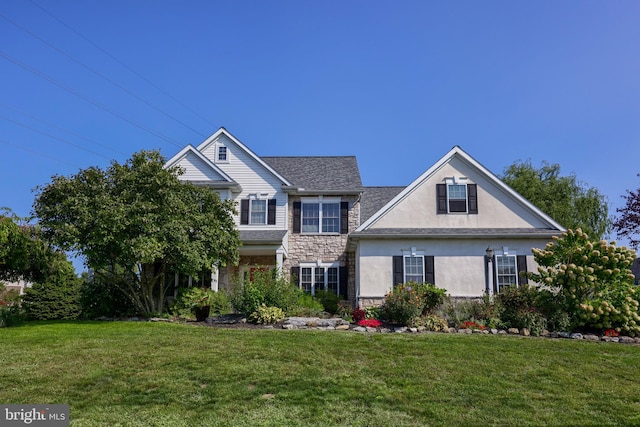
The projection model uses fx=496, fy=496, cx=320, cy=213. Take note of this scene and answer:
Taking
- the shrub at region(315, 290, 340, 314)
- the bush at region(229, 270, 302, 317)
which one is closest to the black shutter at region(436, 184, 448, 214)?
the shrub at region(315, 290, 340, 314)

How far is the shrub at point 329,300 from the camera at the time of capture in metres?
19.3

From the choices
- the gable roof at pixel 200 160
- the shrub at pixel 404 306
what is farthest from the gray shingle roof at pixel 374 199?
the shrub at pixel 404 306

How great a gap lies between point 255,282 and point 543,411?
386 inches

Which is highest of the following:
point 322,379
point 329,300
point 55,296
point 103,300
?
point 55,296

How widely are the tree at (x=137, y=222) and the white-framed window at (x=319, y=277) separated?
4.39 meters

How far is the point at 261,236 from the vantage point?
64.5 feet

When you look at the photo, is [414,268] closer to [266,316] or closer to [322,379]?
[266,316]

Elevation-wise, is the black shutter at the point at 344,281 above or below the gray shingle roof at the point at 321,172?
below

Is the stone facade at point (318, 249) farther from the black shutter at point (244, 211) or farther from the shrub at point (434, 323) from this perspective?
the shrub at point (434, 323)

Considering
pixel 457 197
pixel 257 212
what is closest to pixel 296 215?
pixel 257 212

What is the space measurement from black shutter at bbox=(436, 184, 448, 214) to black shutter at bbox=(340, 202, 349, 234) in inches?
169

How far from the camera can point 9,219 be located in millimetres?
14688

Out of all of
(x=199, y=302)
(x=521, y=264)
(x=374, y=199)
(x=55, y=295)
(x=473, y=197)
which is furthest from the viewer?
(x=374, y=199)

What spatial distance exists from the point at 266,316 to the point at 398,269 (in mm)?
5700
